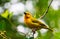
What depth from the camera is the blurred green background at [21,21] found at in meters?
1.51

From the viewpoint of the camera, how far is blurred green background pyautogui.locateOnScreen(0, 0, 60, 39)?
1511mm

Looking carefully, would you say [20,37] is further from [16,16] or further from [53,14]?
[16,16]

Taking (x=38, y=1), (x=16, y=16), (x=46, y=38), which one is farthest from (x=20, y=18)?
(x=46, y=38)

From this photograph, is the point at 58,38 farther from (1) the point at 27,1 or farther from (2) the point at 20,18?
(1) the point at 27,1

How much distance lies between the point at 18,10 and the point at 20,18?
15cm

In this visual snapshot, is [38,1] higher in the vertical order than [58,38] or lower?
higher

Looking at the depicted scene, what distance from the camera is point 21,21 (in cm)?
273

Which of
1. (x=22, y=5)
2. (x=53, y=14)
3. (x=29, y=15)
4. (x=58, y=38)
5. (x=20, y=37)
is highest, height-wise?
(x=22, y=5)

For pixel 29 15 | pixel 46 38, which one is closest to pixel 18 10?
pixel 29 15

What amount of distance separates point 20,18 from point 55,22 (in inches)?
31.5

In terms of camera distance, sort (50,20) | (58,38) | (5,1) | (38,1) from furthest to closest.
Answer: (5,1)
(38,1)
(50,20)
(58,38)

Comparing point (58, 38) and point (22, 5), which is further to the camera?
point (22, 5)

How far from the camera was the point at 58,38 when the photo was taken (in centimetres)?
154

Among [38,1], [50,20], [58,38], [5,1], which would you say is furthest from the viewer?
[5,1]
